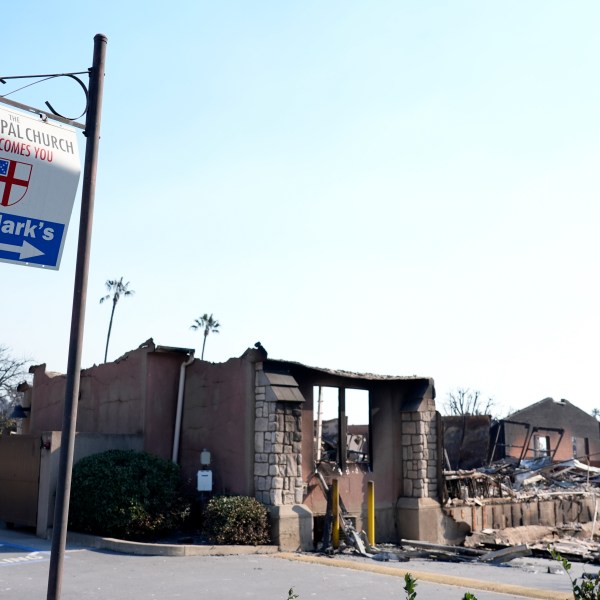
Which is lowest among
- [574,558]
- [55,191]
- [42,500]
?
[574,558]

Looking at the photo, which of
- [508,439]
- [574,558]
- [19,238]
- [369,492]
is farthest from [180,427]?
[508,439]

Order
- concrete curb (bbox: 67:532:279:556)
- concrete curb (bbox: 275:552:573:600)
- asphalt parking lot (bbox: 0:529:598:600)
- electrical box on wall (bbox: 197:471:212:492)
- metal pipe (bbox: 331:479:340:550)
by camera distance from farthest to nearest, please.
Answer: electrical box on wall (bbox: 197:471:212:492)
metal pipe (bbox: 331:479:340:550)
concrete curb (bbox: 67:532:279:556)
concrete curb (bbox: 275:552:573:600)
asphalt parking lot (bbox: 0:529:598:600)

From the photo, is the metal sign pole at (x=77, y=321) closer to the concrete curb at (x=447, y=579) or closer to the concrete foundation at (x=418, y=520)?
the concrete curb at (x=447, y=579)

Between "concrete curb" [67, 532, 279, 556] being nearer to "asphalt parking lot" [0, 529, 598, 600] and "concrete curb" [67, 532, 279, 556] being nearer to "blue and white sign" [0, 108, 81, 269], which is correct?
"asphalt parking lot" [0, 529, 598, 600]

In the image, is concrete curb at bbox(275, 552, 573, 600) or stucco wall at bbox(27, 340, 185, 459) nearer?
concrete curb at bbox(275, 552, 573, 600)

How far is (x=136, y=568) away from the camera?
1166cm

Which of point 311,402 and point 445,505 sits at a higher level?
point 311,402

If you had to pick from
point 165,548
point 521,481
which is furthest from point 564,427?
point 165,548

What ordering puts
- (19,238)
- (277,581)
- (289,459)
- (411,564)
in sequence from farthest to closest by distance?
(289,459)
(411,564)
(277,581)
(19,238)

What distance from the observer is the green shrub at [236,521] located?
44.0 feet

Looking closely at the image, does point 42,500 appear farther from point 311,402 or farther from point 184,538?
point 311,402

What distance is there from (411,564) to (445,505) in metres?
4.29

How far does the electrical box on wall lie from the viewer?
14758mm

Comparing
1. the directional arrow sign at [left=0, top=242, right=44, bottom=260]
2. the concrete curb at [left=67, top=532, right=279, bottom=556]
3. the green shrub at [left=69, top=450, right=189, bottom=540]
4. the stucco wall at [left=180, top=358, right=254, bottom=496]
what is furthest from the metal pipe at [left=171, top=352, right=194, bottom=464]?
the directional arrow sign at [left=0, top=242, right=44, bottom=260]
